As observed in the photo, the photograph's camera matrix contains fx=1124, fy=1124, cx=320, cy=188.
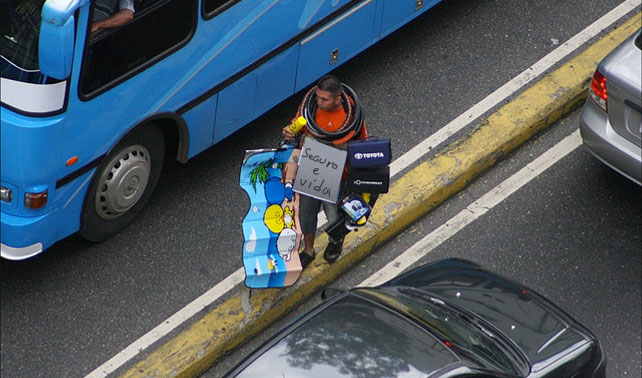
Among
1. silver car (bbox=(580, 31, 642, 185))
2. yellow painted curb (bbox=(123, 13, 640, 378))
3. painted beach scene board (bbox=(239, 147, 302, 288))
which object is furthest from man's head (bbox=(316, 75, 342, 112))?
silver car (bbox=(580, 31, 642, 185))

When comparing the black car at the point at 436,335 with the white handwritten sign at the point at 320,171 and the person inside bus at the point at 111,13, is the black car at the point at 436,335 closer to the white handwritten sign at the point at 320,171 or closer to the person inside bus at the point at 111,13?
the white handwritten sign at the point at 320,171

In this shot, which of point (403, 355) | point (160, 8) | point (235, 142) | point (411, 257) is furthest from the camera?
point (235, 142)

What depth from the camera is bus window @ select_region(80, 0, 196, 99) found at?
7148mm

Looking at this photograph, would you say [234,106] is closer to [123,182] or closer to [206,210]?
[206,210]

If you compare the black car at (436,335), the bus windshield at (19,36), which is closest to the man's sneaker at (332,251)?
the black car at (436,335)

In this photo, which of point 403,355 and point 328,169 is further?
point 328,169

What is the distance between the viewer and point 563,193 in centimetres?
864

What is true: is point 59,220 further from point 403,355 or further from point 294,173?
point 403,355

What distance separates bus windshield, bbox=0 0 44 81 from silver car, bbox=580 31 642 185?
12.7 feet

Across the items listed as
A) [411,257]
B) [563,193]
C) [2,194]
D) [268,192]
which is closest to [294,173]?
[268,192]

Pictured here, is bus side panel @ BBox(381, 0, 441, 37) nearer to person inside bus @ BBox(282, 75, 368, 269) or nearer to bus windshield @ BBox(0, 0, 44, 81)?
person inside bus @ BBox(282, 75, 368, 269)

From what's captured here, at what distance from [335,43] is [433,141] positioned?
111cm

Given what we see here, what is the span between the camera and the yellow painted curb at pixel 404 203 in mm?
7391

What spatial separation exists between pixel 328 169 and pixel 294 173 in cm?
31
